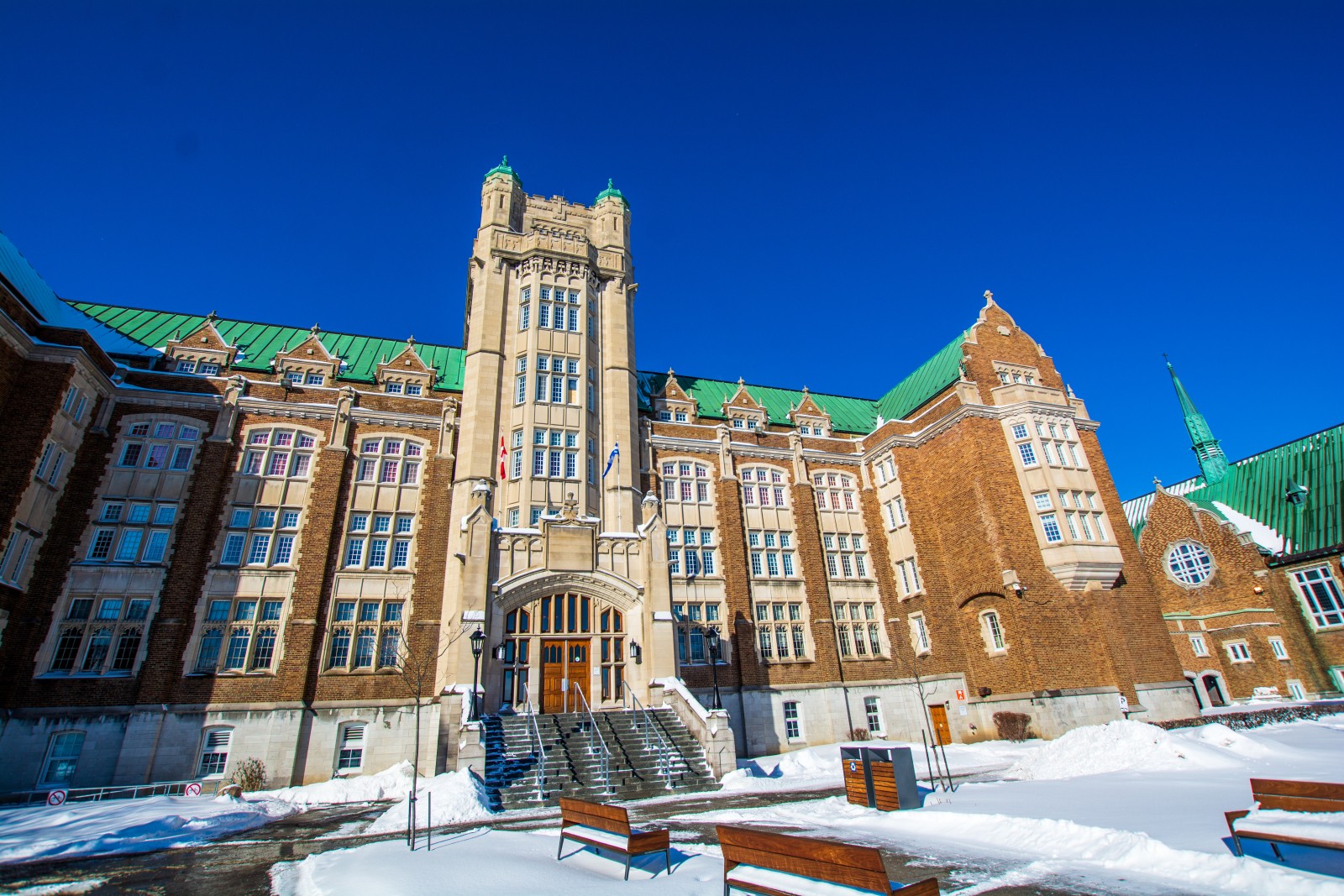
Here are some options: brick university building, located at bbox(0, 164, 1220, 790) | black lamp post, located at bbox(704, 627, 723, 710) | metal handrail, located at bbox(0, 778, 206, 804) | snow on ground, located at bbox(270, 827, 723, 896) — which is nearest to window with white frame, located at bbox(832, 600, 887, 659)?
brick university building, located at bbox(0, 164, 1220, 790)

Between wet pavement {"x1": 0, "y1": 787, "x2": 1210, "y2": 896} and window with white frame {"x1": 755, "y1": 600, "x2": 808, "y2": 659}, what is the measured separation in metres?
15.7

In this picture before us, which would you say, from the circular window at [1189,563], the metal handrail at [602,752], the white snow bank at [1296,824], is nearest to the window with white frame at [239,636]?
the metal handrail at [602,752]

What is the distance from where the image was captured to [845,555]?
3834 cm

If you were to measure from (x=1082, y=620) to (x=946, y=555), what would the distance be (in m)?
7.30

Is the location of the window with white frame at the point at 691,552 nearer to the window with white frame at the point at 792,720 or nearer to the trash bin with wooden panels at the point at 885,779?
the window with white frame at the point at 792,720

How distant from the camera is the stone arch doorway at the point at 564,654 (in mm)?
25281

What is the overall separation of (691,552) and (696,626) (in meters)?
4.05

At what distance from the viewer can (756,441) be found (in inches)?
1560

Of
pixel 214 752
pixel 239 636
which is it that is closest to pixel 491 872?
pixel 214 752

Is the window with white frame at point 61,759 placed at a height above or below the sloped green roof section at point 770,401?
below

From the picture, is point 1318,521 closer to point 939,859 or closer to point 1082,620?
point 1082,620

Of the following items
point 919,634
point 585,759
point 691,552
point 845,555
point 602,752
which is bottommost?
point 585,759

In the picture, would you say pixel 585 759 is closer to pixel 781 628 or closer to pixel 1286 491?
pixel 781 628

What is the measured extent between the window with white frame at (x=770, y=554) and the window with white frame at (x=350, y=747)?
20.3 m
